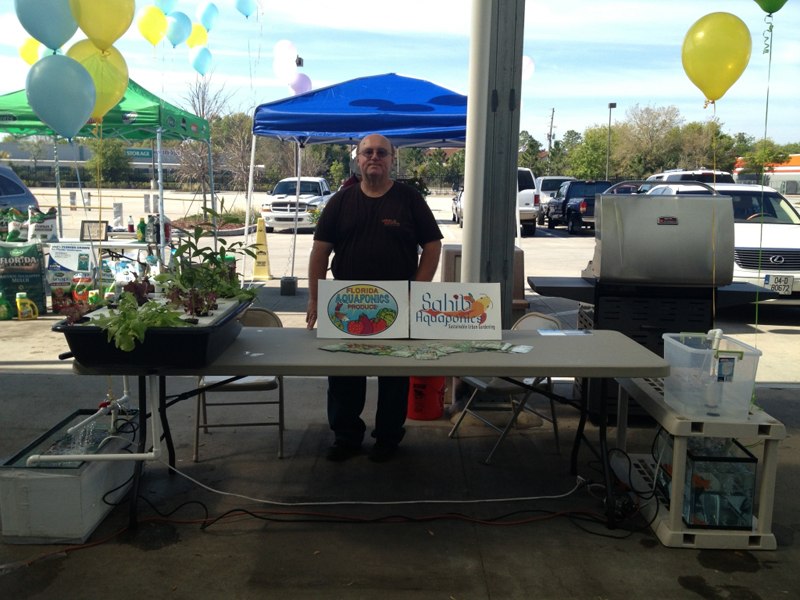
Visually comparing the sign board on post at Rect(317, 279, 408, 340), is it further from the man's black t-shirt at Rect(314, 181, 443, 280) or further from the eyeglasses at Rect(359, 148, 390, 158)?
the eyeglasses at Rect(359, 148, 390, 158)

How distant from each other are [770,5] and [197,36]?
8.48 meters

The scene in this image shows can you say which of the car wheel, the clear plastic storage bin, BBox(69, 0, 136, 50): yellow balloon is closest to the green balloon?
the clear plastic storage bin

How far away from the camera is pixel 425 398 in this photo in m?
5.16

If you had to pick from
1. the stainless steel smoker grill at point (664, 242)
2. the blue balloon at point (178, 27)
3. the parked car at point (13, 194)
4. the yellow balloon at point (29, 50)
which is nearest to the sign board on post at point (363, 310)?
the stainless steel smoker grill at point (664, 242)

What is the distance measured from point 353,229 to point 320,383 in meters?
2.21

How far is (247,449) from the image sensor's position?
4668mm

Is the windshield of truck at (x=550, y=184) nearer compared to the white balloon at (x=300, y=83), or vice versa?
the white balloon at (x=300, y=83)

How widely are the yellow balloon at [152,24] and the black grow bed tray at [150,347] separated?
23.8 feet

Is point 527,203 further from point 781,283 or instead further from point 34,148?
point 34,148

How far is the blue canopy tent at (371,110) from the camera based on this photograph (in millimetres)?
8656

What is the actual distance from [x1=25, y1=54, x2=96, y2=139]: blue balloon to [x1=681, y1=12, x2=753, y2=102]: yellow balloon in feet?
15.0

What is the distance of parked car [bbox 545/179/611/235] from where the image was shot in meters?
23.1

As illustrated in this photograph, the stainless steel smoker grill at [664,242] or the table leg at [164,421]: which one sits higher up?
the stainless steel smoker grill at [664,242]

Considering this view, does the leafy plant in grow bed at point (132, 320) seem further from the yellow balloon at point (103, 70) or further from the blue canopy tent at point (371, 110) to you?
the blue canopy tent at point (371, 110)
